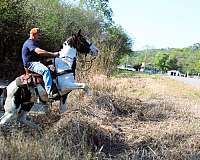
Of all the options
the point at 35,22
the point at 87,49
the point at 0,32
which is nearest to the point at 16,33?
the point at 0,32

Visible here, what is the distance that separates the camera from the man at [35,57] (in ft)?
28.7

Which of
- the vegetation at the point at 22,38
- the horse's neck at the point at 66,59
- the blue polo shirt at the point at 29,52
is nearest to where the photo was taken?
the blue polo shirt at the point at 29,52

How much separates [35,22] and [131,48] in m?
58.7

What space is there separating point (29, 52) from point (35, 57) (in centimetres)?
19

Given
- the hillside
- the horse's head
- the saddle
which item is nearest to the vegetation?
the hillside

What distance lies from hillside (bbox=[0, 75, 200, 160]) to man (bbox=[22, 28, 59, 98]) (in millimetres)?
1005

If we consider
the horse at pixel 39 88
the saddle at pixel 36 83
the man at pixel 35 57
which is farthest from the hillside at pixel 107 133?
the man at pixel 35 57

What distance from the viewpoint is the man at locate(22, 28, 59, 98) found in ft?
28.7

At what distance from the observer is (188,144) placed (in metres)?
8.45

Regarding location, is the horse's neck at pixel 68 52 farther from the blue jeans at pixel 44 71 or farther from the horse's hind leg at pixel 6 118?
the horse's hind leg at pixel 6 118

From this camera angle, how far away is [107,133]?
366 inches

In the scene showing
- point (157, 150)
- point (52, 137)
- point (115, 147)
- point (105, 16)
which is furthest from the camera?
point (105, 16)

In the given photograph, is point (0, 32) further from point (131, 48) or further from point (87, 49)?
point (131, 48)

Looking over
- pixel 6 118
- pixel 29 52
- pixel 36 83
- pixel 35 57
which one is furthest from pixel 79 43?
pixel 6 118
